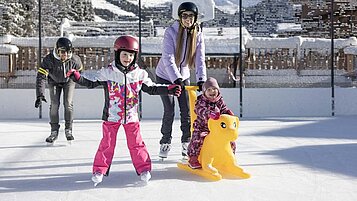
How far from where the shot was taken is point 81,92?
7.81 metres

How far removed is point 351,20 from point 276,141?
4210mm

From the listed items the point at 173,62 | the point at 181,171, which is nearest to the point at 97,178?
the point at 181,171

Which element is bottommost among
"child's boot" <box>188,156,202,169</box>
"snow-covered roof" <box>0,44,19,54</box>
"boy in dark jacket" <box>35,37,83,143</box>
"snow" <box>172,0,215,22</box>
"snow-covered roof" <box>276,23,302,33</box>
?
"child's boot" <box>188,156,202,169</box>

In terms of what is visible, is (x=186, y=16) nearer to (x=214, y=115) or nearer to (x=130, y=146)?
(x=214, y=115)

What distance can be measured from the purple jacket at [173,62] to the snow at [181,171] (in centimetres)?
63

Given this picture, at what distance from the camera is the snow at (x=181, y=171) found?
8.86 feet

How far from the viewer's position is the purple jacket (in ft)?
11.4

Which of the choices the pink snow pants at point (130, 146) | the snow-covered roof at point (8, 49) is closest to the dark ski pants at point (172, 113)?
the pink snow pants at point (130, 146)

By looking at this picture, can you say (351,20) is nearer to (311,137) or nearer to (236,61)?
(236,61)

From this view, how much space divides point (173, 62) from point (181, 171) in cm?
74

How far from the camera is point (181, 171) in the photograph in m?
3.32

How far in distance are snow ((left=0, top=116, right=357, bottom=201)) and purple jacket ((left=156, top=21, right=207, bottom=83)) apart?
63 centimetres

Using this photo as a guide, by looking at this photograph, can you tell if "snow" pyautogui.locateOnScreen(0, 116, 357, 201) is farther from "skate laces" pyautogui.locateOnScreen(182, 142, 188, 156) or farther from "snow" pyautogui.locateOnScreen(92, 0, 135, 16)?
"snow" pyautogui.locateOnScreen(92, 0, 135, 16)

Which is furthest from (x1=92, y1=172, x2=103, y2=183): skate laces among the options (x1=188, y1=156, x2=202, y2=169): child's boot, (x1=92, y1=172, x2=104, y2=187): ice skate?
(x1=188, y1=156, x2=202, y2=169): child's boot
